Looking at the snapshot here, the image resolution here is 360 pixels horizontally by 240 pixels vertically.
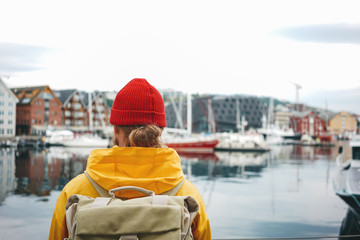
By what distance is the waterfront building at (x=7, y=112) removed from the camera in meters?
57.3

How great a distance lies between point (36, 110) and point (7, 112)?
7.32 meters

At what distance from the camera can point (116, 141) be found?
4.88 ft

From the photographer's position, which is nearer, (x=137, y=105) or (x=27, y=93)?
(x=137, y=105)

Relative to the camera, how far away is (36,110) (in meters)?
64.9

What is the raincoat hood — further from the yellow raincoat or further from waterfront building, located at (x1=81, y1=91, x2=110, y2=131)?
waterfront building, located at (x1=81, y1=91, x2=110, y2=131)

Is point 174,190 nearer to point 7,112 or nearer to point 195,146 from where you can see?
point 195,146

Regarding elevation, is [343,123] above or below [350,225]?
above

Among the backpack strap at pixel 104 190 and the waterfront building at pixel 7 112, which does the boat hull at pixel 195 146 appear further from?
the backpack strap at pixel 104 190

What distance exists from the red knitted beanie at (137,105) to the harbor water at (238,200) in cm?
1113

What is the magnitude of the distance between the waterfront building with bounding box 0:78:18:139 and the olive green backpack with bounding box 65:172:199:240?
6024 centimetres

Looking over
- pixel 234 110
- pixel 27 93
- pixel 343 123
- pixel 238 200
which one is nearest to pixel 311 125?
pixel 343 123

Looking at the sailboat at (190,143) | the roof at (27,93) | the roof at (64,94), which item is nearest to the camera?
the sailboat at (190,143)

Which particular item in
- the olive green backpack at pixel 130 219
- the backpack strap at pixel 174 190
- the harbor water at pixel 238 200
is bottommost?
the harbor water at pixel 238 200

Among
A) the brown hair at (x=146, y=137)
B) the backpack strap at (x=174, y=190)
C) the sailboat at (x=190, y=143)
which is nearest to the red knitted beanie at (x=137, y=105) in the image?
the brown hair at (x=146, y=137)
